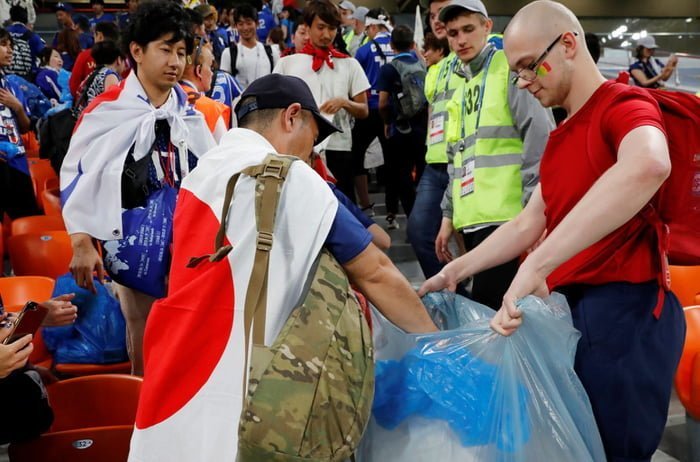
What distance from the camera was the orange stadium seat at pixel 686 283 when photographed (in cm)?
363

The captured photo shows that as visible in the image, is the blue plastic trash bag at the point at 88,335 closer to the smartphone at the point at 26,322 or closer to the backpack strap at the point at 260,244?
the smartphone at the point at 26,322

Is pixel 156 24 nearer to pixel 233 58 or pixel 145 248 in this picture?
pixel 145 248

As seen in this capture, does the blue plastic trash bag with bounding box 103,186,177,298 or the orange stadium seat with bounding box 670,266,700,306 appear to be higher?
the blue plastic trash bag with bounding box 103,186,177,298

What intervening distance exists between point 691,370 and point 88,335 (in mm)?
2466

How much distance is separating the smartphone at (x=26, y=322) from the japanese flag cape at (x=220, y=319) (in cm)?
80

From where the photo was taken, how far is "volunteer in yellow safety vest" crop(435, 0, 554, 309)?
3043 millimetres

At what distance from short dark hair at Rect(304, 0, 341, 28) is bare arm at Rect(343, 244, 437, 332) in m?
3.57

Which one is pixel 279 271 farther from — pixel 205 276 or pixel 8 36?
pixel 8 36

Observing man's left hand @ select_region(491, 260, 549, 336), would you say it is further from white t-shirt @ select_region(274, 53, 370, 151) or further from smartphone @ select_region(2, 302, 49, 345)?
white t-shirt @ select_region(274, 53, 370, 151)

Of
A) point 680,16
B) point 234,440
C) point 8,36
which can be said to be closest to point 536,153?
point 234,440

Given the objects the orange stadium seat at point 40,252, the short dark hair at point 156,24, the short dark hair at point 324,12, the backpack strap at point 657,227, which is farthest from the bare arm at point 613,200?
the short dark hair at point 324,12

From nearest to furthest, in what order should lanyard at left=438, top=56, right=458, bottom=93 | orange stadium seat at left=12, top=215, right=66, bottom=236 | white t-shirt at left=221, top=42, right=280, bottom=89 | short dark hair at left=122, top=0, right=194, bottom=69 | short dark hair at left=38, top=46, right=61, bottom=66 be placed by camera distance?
short dark hair at left=122, top=0, right=194, bottom=69
lanyard at left=438, top=56, right=458, bottom=93
orange stadium seat at left=12, top=215, right=66, bottom=236
white t-shirt at left=221, top=42, right=280, bottom=89
short dark hair at left=38, top=46, right=61, bottom=66

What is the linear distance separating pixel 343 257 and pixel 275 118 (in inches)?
16.6

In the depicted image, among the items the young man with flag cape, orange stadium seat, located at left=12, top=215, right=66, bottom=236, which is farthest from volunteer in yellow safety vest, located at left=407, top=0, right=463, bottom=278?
orange stadium seat, located at left=12, top=215, right=66, bottom=236
